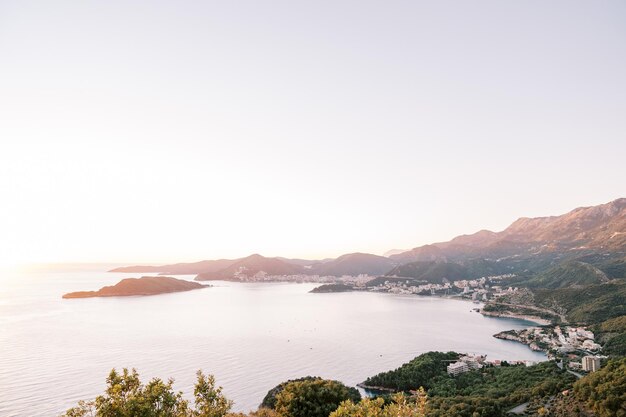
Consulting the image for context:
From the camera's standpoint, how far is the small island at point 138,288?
123 metres

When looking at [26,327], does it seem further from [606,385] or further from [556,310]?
[556,310]

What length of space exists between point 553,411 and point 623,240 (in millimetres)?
147207

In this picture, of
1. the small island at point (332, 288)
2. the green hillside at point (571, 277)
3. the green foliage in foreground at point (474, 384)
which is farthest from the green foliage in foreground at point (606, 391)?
the small island at point (332, 288)

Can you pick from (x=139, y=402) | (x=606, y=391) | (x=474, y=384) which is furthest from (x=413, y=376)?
(x=139, y=402)

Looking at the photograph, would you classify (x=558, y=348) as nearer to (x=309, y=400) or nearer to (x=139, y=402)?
(x=309, y=400)

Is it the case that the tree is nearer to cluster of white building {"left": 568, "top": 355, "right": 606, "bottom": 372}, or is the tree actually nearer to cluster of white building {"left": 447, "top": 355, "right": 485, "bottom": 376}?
cluster of white building {"left": 447, "top": 355, "right": 485, "bottom": 376}

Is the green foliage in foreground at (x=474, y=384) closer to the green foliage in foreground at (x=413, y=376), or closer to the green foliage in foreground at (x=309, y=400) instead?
the green foliage in foreground at (x=413, y=376)

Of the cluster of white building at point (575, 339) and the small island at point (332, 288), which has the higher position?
the cluster of white building at point (575, 339)

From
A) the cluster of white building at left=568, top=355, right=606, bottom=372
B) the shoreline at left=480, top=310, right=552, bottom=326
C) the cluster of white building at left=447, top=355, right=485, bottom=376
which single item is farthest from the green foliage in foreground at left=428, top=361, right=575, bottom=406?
the shoreline at left=480, top=310, right=552, bottom=326

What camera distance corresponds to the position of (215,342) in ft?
207

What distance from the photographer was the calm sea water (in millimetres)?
41219

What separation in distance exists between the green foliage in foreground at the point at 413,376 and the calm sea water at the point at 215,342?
122 inches

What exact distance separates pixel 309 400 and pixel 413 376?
24.8 meters

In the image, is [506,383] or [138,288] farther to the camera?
[138,288]
